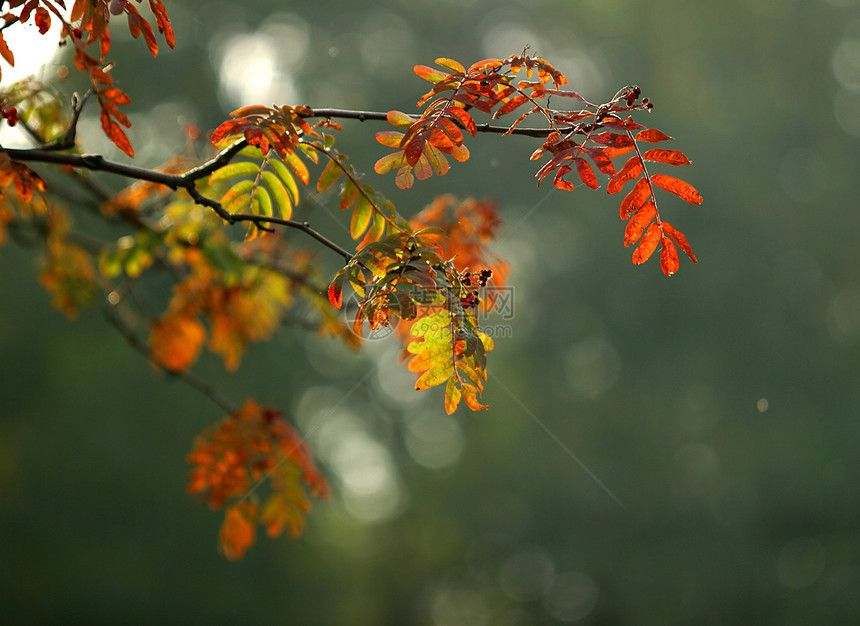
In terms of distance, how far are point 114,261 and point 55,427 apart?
36.3ft

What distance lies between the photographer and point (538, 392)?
1703 centimetres

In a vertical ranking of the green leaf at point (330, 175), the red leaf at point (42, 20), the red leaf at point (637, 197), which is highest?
the green leaf at point (330, 175)

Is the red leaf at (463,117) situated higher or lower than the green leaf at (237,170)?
lower

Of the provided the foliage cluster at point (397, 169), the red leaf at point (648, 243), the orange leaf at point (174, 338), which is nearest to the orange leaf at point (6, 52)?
the foliage cluster at point (397, 169)

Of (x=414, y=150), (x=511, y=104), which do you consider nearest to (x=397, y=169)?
(x=414, y=150)

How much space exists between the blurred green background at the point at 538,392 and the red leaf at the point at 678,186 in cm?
→ 1248

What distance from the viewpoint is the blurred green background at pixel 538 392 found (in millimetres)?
13898

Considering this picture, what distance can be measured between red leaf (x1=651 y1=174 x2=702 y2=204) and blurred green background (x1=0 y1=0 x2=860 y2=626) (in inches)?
491

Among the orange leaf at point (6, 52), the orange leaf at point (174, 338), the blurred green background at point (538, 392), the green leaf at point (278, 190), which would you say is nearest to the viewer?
the orange leaf at point (6, 52)

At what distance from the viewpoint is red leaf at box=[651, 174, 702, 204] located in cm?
201

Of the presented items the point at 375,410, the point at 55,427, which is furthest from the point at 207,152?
the point at 375,410

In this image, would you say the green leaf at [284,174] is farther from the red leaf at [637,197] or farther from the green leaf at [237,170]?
the red leaf at [637,197]

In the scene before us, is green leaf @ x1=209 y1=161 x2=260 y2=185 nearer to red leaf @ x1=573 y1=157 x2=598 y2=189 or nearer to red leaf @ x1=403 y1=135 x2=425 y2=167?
red leaf @ x1=403 y1=135 x2=425 y2=167

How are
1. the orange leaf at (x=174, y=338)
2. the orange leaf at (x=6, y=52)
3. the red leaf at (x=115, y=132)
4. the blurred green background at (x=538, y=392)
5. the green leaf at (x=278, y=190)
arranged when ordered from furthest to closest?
1. the blurred green background at (x=538, y=392)
2. the orange leaf at (x=174, y=338)
3. the green leaf at (x=278, y=190)
4. the red leaf at (x=115, y=132)
5. the orange leaf at (x=6, y=52)
